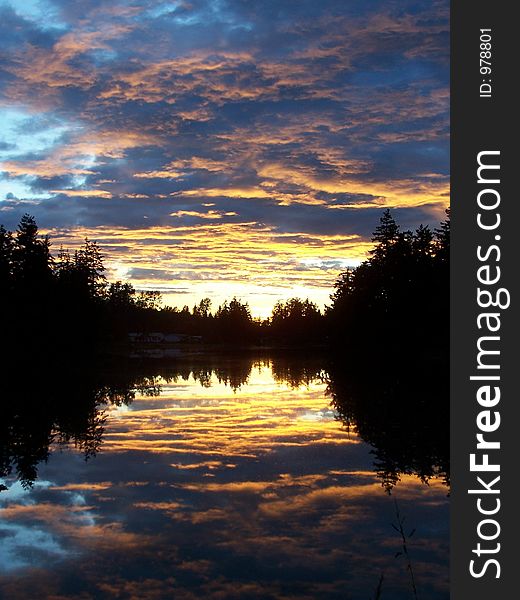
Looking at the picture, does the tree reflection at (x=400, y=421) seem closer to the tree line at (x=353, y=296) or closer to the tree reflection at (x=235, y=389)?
the tree reflection at (x=235, y=389)

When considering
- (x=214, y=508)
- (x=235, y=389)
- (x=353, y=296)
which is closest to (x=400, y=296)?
(x=353, y=296)

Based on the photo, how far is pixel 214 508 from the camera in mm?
11758

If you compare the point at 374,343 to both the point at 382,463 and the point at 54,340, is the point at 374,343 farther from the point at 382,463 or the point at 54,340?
the point at 382,463

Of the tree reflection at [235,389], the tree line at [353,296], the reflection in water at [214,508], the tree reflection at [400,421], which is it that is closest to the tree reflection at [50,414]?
the tree reflection at [235,389]

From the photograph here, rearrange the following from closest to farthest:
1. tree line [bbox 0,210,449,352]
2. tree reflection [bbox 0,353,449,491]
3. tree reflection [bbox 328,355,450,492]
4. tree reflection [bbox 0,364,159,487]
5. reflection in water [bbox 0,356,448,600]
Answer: reflection in water [bbox 0,356,448,600] → tree reflection [bbox 328,355,450,492] → tree reflection [bbox 0,353,449,491] → tree reflection [bbox 0,364,159,487] → tree line [bbox 0,210,449,352]

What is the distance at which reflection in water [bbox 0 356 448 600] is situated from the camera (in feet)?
27.7

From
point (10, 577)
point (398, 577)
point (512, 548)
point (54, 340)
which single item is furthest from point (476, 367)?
point (54, 340)

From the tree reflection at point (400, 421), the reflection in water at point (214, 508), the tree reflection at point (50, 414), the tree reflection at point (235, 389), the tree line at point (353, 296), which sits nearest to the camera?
the reflection in water at point (214, 508)

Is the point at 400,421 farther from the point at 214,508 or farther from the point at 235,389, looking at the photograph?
the point at 235,389

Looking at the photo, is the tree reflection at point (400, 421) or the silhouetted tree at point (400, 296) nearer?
the tree reflection at point (400, 421)

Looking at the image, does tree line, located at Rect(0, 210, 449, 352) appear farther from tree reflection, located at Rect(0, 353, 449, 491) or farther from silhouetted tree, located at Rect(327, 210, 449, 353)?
tree reflection, located at Rect(0, 353, 449, 491)

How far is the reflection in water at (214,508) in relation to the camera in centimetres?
844

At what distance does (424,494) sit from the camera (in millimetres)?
12547

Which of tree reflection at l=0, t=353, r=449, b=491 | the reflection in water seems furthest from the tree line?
the reflection in water
